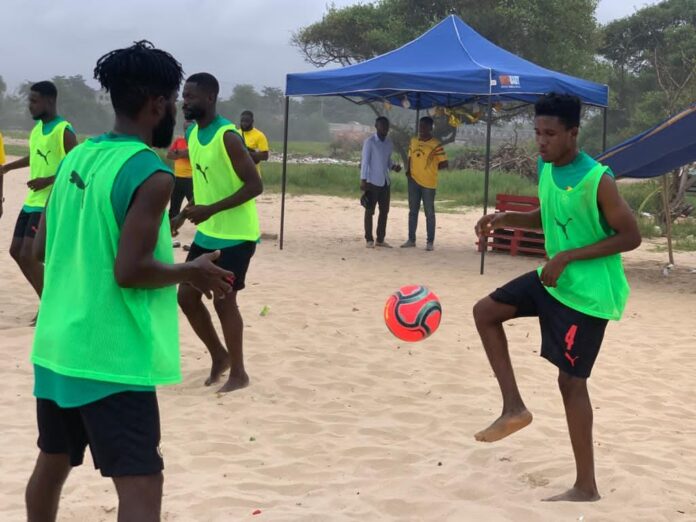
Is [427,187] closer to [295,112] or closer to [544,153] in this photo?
[544,153]

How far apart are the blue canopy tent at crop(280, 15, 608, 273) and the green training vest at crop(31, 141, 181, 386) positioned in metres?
7.89

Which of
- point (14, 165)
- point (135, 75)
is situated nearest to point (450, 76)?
point (14, 165)

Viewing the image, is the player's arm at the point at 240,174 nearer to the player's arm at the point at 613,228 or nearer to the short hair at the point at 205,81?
the short hair at the point at 205,81

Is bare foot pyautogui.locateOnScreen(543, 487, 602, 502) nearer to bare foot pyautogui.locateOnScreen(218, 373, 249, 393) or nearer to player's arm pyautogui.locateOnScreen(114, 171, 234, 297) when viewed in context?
player's arm pyautogui.locateOnScreen(114, 171, 234, 297)

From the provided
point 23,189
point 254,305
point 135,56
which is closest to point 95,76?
point 135,56

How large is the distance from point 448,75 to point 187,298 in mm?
6245

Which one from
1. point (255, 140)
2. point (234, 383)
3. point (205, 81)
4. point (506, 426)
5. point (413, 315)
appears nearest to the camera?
point (506, 426)

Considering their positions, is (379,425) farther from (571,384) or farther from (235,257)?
(571,384)

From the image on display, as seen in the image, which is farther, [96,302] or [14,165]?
[14,165]

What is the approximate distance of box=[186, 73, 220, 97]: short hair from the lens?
498 centimetres

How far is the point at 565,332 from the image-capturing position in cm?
362

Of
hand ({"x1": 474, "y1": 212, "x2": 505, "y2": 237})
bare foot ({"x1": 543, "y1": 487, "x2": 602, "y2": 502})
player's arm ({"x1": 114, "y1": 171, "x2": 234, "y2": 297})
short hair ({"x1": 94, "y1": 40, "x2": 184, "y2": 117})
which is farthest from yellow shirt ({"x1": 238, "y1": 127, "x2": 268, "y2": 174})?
player's arm ({"x1": 114, "y1": 171, "x2": 234, "y2": 297})

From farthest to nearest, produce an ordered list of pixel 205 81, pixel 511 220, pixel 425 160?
pixel 425 160 → pixel 205 81 → pixel 511 220

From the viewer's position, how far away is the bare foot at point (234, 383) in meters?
5.34
